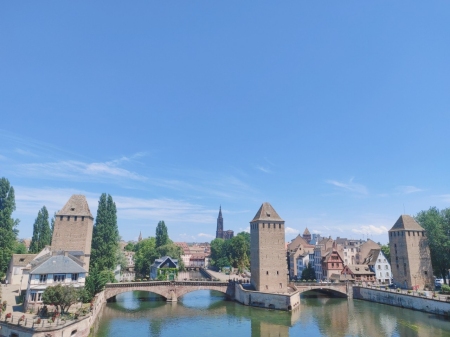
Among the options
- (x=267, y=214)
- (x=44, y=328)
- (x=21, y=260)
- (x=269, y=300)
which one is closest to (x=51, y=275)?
(x=44, y=328)

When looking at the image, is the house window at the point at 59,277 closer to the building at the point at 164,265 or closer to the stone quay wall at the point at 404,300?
the building at the point at 164,265

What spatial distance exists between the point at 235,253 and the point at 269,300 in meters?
55.0

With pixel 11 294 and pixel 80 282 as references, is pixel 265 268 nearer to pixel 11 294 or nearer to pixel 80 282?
pixel 80 282

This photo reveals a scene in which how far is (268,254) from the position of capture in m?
55.0

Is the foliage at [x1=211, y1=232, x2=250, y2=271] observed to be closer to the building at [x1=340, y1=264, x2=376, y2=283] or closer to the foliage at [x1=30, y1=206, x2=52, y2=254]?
the building at [x1=340, y1=264, x2=376, y2=283]

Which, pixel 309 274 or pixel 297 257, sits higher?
pixel 297 257

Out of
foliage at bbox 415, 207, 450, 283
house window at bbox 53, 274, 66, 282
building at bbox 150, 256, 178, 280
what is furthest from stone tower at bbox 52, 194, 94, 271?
foliage at bbox 415, 207, 450, 283

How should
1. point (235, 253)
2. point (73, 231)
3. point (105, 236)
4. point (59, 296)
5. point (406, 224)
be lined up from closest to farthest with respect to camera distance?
point (59, 296)
point (73, 231)
point (105, 236)
point (406, 224)
point (235, 253)

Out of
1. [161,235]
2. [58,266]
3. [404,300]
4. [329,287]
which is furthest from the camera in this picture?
[161,235]

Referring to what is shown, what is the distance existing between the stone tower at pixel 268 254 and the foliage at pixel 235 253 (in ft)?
121

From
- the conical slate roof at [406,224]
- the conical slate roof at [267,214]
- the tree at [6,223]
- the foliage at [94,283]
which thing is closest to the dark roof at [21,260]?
the tree at [6,223]

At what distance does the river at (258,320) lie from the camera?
3625 cm

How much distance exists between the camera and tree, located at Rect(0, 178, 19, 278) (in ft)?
162

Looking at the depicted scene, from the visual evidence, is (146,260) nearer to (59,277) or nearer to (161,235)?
(161,235)
